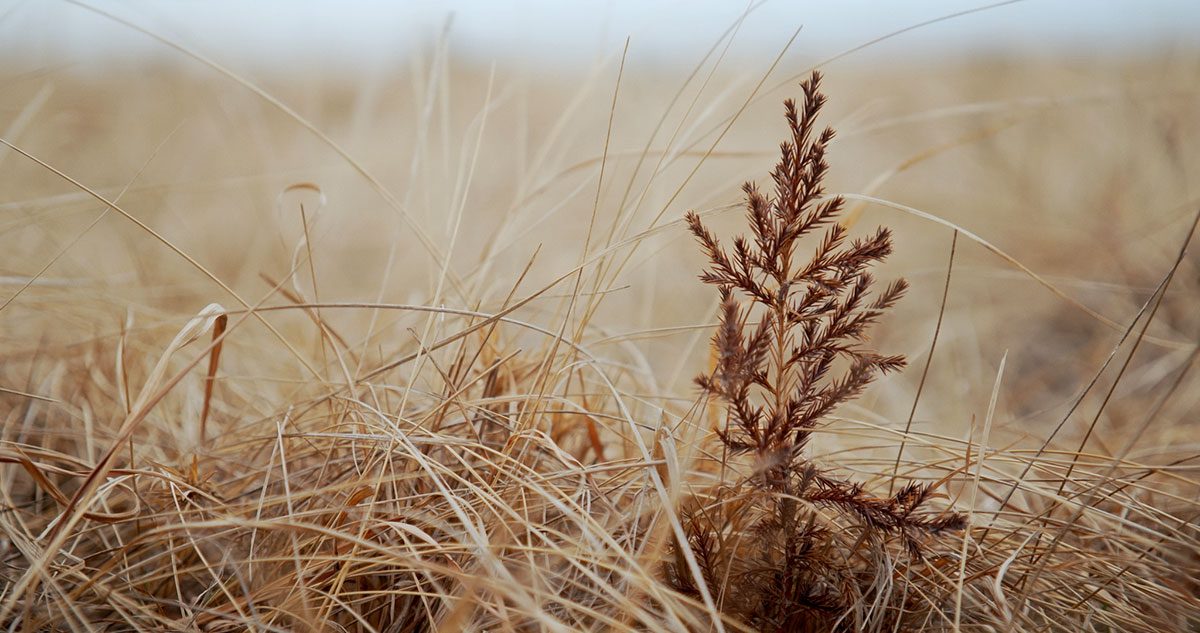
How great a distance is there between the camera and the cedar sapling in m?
0.64

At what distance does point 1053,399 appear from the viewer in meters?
1.70

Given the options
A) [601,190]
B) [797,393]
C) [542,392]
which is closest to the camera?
[797,393]

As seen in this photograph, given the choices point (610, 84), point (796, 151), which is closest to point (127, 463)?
point (796, 151)

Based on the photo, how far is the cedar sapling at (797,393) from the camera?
0.64 metres

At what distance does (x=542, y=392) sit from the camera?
0.83m

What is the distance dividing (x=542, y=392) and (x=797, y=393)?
281 millimetres

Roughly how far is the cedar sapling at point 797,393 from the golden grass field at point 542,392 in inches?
0.5

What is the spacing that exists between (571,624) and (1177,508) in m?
0.82

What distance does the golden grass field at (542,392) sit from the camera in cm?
74

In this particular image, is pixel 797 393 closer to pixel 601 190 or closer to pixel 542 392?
pixel 542 392

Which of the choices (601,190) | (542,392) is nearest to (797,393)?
(542,392)

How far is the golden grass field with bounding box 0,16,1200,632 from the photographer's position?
742 mm

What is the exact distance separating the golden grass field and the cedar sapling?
1cm

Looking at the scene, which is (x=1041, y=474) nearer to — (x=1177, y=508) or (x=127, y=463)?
(x=1177, y=508)
